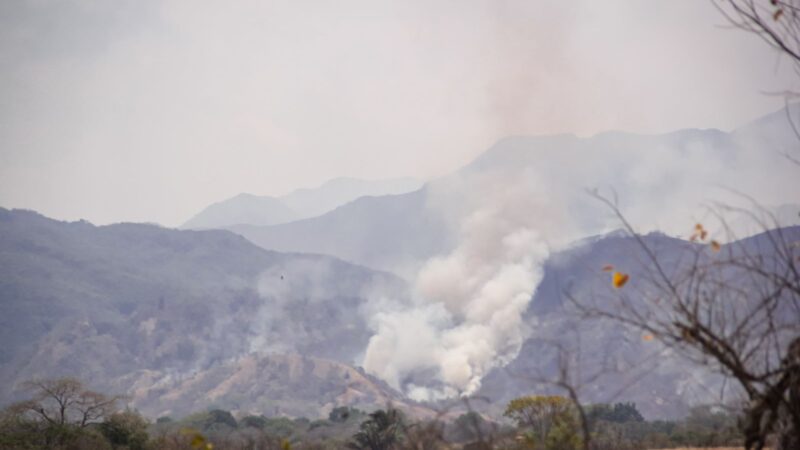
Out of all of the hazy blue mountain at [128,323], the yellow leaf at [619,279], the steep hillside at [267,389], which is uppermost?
the hazy blue mountain at [128,323]

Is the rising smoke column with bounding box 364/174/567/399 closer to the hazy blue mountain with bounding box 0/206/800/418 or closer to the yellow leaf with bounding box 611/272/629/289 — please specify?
the hazy blue mountain with bounding box 0/206/800/418

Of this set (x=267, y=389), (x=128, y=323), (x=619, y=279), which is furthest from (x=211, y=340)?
(x=619, y=279)

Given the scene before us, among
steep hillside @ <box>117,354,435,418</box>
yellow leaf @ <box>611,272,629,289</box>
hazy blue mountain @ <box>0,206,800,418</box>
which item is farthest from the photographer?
hazy blue mountain @ <box>0,206,800,418</box>

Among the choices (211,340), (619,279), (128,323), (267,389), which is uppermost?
(128,323)

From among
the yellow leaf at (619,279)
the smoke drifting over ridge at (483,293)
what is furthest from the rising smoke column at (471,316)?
the yellow leaf at (619,279)

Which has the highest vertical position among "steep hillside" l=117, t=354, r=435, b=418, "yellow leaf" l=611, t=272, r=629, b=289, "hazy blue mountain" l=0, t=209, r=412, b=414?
"hazy blue mountain" l=0, t=209, r=412, b=414

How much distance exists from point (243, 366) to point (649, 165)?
110898 mm

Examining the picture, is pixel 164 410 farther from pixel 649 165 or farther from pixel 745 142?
pixel 745 142

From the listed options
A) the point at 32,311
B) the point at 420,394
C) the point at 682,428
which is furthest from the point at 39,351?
the point at 682,428

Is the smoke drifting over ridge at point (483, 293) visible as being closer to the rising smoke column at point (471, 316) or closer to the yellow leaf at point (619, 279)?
the rising smoke column at point (471, 316)

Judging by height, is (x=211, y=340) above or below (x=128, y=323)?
below

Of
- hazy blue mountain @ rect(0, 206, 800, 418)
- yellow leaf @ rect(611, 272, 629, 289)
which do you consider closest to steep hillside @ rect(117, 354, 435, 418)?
hazy blue mountain @ rect(0, 206, 800, 418)

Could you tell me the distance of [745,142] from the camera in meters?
189

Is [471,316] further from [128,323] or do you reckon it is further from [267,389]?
[128,323]
